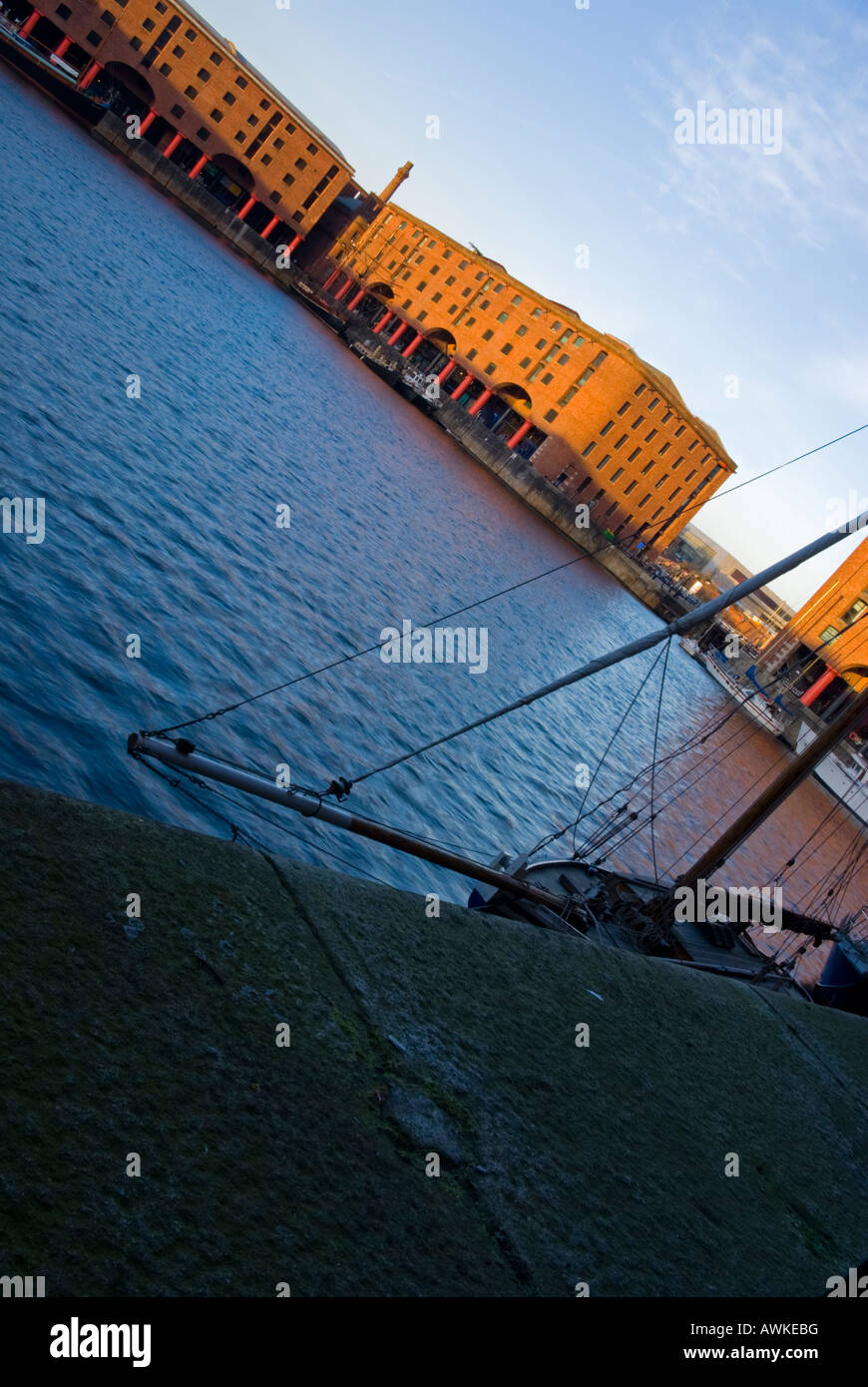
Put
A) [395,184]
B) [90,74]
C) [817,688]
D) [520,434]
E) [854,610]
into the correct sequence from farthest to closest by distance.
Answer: [395,184], [520,434], [90,74], [817,688], [854,610]

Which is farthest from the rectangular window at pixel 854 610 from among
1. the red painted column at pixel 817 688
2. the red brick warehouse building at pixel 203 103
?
the red brick warehouse building at pixel 203 103

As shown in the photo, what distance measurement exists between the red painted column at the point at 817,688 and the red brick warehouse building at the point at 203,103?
3056 inches

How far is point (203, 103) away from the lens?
343 ft

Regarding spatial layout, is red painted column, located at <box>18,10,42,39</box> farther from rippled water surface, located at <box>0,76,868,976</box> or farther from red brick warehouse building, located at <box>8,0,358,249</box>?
rippled water surface, located at <box>0,76,868,976</box>

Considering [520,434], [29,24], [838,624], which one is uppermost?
[838,624]

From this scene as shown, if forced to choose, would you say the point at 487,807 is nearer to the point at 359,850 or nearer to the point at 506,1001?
the point at 359,850

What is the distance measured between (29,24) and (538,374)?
63.0 m

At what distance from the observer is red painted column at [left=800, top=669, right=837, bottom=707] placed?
92.8 m

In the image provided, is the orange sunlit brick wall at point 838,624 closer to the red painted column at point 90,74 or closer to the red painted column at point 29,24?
the red painted column at point 90,74

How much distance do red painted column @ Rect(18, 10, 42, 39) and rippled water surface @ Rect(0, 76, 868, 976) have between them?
47123 millimetres

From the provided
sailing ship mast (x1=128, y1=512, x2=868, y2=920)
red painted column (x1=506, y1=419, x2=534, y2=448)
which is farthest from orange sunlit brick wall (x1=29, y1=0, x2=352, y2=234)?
sailing ship mast (x1=128, y1=512, x2=868, y2=920)

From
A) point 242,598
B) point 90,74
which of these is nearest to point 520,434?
point 90,74

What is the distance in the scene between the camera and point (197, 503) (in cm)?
2536

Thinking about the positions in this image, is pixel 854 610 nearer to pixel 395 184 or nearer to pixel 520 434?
pixel 520 434
